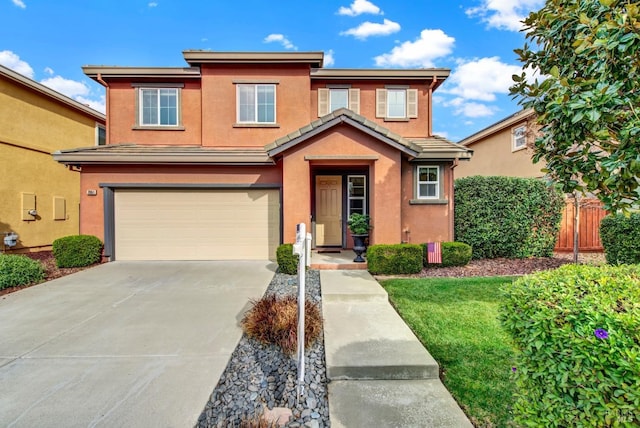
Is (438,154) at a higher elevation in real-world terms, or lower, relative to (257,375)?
higher

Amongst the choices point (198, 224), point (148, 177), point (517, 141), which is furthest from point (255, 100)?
point (517, 141)

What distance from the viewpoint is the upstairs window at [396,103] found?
11.1 m

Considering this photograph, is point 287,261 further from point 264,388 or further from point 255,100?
point 255,100

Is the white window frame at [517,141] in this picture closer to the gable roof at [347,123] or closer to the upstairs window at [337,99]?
the upstairs window at [337,99]

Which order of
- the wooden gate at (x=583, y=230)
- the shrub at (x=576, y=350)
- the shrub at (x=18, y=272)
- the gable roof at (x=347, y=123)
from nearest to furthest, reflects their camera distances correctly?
1. the shrub at (x=576, y=350)
2. the shrub at (x=18, y=272)
3. the gable roof at (x=347, y=123)
4. the wooden gate at (x=583, y=230)

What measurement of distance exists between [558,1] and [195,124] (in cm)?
1063

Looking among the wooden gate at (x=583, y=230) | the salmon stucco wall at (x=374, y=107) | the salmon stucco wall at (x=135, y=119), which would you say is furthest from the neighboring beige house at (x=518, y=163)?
the salmon stucco wall at (x=135, y=119)

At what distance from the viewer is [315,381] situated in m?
3.22

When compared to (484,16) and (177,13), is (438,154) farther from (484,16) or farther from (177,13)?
(177,13)

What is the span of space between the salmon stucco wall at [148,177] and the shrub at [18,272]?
7.74ft

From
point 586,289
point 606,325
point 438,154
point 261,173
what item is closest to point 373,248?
point 438,154

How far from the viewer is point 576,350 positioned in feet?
5.71

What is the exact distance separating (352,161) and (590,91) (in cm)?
624

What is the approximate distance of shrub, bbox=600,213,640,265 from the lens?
7.49 meters
